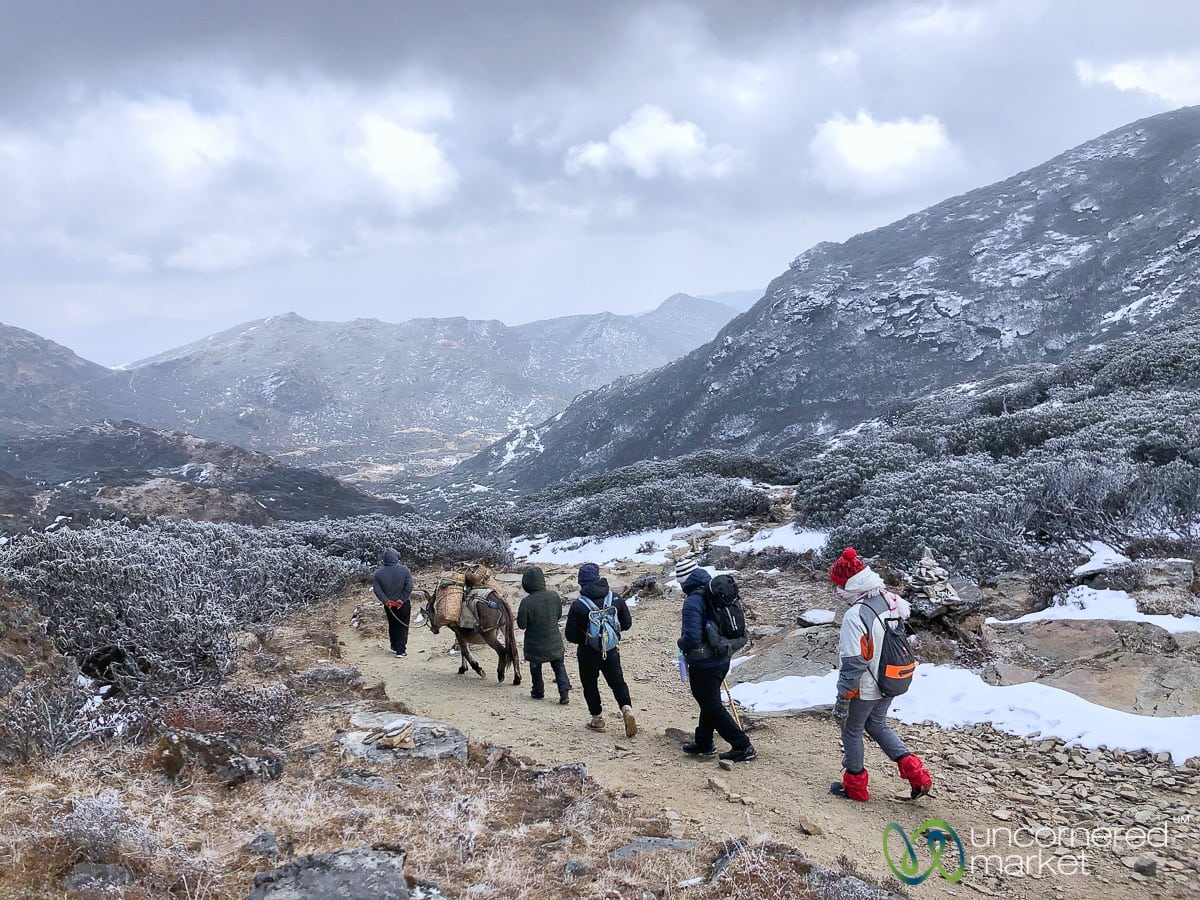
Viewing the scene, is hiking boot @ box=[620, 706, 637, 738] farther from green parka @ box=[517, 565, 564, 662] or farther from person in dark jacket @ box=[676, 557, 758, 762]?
green parka @ box=[517, 565, 564, 662]

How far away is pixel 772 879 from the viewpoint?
3.23 metres

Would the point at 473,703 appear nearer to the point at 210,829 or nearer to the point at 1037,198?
the point at 210,829

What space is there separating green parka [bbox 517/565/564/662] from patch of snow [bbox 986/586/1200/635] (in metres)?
4.63

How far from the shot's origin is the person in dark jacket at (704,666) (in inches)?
203

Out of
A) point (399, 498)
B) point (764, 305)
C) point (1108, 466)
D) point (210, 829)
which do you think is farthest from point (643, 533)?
point (764, 305)

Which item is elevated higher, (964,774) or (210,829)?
(210,829)

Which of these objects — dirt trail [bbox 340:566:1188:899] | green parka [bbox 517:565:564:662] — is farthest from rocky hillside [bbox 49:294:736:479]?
green parka [bbox 517:565:564:662]

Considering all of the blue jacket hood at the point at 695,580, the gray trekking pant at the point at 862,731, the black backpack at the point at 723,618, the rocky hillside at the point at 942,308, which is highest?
the rocky hillside at the point at 942,308

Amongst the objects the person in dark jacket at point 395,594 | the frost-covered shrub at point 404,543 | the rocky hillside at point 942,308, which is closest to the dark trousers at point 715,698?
the person in dark jacket at point 395,594

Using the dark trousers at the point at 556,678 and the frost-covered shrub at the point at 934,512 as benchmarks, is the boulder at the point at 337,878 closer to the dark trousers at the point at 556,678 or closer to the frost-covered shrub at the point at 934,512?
the dark trousers at the point at 556,678

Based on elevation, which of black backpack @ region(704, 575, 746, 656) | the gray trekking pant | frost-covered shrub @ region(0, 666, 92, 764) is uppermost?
black backpack @ region(704, 575, 746, 656)

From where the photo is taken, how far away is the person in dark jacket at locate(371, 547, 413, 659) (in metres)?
8.99

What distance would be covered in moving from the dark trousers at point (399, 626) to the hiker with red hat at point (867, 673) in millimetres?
6532

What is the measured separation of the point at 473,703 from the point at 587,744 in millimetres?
1826
